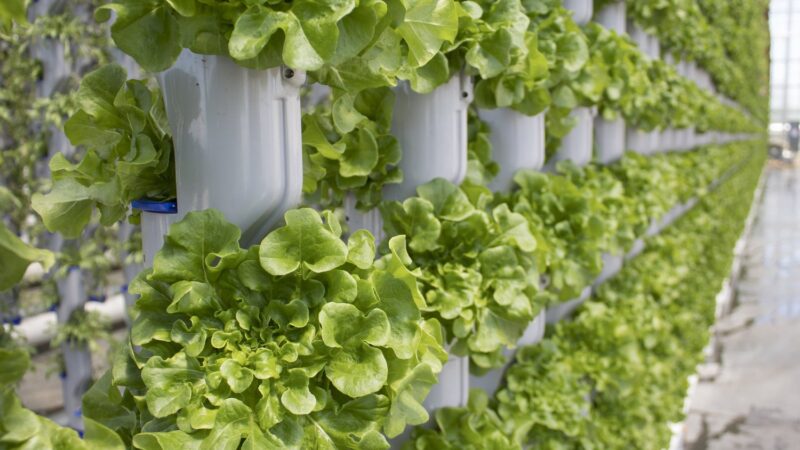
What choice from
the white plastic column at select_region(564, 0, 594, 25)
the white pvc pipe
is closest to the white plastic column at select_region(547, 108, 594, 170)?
the white plastic column at select_region(564, 0, 594, 25)

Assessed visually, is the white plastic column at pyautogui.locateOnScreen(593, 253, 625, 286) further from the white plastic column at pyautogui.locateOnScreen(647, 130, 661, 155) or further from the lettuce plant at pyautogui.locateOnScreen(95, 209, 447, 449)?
the lettuce plant at pyautogui.locateOnScreen(95, 209, 447, 449)

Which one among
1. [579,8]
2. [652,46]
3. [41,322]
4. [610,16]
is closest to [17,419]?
[579,8]

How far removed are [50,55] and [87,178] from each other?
1.89 meters

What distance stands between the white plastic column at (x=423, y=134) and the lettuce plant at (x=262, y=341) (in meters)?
0.35

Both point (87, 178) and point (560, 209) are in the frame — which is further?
point (560, 209)

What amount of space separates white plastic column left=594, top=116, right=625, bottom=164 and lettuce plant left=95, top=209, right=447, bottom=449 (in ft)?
4.90

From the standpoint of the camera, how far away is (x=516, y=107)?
4.46 ft

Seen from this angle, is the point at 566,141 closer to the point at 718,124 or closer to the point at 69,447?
the point at 69,447

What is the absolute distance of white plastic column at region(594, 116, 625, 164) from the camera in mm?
2166

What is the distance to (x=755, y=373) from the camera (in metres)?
4.26

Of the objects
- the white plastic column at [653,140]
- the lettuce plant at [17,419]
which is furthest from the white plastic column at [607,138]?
the lettuce plant at [17,419]

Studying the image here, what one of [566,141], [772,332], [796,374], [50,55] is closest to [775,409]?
[796,374]

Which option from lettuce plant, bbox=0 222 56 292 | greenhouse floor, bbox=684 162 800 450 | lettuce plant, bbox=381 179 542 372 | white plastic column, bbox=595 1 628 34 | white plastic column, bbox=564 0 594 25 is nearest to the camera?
lettuce plant, bbox=0 222 56 292

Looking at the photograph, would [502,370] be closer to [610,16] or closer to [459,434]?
[459,434]
